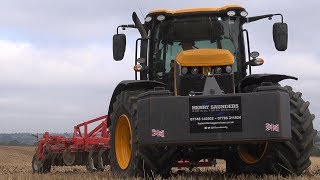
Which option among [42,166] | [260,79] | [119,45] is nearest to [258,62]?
[260,79]

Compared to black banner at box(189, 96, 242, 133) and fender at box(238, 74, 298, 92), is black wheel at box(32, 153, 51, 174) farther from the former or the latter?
black banner at box(189, 96, 242, 133)

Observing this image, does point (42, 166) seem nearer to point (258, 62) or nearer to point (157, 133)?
point (258, 62)

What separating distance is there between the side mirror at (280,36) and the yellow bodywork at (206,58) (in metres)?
0.93

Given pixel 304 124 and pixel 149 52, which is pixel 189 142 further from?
pixel 149 52

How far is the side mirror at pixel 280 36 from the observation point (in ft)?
24.0

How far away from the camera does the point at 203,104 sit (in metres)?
6.01

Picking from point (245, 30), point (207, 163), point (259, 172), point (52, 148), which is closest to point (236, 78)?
point (245, 30)

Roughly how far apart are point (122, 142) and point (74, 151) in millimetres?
6403

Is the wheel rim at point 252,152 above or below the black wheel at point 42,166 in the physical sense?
above

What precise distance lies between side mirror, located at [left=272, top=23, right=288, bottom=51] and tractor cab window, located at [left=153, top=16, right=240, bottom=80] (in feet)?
2.02

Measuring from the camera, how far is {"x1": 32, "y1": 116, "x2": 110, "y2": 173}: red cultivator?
1286cm

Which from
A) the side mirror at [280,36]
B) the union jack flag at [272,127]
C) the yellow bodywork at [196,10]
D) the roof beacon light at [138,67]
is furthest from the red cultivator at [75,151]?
the union jack flag at [272,127]

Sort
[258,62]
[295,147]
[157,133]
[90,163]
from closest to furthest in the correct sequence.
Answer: [157,133]
[295,147]
[258,62]
[90,163]

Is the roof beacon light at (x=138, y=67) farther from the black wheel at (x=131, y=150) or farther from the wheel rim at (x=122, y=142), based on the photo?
the wheel rim at (x=122, y=142)
